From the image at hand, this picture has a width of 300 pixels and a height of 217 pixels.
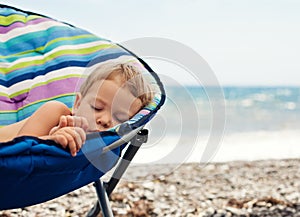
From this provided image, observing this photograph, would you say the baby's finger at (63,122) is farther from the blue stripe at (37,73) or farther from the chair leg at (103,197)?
the blue stripe at (37,73)

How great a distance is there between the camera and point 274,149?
258 inches

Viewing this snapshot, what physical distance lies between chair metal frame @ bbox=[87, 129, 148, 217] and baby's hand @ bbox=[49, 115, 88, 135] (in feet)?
0.51

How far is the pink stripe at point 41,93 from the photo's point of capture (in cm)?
186

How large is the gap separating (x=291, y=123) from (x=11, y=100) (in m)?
8.35

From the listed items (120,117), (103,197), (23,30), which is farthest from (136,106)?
(23,30)


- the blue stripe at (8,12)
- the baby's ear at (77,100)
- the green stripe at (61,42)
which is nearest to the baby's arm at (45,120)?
the baby's ear at (77,100)

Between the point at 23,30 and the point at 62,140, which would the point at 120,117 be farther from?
the point at 23,30

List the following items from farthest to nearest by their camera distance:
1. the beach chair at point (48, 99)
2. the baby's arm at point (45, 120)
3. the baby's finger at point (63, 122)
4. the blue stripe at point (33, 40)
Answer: the blue stripe at point (33, 40)
the baby's arm at point (45, 120)
the baby's finger at point (63, 122)
the beach chair at point (48, 99)

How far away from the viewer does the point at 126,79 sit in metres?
1.56

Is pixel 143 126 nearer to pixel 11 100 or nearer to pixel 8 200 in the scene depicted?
pixel 8 200

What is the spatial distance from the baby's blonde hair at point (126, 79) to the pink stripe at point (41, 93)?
0.20 metres

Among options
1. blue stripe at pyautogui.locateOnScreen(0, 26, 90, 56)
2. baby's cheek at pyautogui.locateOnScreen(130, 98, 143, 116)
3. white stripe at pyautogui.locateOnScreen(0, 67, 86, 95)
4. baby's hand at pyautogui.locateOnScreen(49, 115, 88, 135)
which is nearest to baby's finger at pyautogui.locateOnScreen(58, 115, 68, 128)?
baby's hand at pyautogui.locateOnScreen(49, 115, 88, 135)

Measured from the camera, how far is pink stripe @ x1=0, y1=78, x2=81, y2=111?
1858 mm

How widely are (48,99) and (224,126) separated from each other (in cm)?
60
